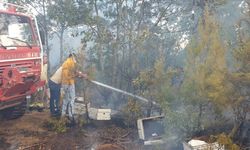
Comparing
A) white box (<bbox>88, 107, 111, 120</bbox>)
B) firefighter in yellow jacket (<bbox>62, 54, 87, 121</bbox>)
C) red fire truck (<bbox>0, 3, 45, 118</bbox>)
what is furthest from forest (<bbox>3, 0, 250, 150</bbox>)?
red fire truck (<bbox>0, 3, 45, 118</bbox>)

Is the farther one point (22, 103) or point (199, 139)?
point (22, 103)

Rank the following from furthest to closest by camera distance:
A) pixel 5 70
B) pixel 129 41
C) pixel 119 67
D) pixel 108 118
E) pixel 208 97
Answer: pixel 119 67, pixel 129 41, pixel 108 118, pixel 5 70, pixel 208 97

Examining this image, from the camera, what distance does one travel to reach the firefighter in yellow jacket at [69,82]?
7.75 meters

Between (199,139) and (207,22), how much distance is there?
2015 mm

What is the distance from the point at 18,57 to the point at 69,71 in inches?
45.5

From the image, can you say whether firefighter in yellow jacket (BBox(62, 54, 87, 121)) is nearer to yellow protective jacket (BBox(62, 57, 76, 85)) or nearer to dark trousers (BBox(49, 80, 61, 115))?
yellow protective jacket (BBox(62, 57, 76, 85))

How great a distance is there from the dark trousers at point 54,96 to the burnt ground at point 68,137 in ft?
1.10

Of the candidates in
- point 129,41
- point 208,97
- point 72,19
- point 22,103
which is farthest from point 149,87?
point 72,19

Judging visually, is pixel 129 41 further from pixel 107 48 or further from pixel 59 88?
pixel 59 88

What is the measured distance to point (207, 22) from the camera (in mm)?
6004

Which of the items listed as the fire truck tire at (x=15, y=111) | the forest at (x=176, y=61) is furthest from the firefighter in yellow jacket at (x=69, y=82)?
the fire truck tire at (x=15, y=111)

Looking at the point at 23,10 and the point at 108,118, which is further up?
the point at 23,10

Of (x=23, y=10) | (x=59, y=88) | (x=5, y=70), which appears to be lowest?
(x=59, y=88)

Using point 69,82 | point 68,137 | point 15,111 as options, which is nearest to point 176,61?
point 69,82
